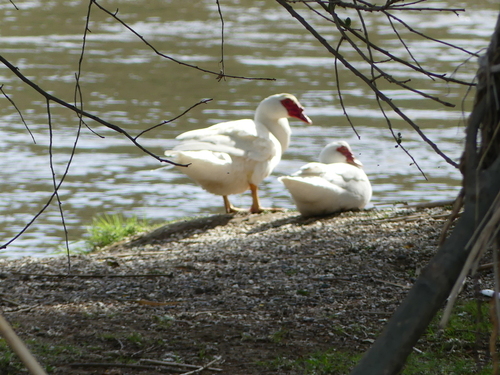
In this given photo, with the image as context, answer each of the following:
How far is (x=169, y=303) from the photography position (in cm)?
421

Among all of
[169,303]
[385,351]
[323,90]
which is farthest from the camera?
[323,90]

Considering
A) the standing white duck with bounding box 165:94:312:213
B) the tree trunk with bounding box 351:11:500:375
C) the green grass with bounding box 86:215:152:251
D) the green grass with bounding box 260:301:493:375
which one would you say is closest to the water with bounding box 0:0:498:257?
the green grass with bounding box 86:215:152:251

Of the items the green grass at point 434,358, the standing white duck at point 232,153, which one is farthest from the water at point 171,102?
the green grass at point 434,358

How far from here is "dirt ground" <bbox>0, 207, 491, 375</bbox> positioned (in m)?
3.44

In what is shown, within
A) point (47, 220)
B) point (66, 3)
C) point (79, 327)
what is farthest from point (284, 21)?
point (79, 327)

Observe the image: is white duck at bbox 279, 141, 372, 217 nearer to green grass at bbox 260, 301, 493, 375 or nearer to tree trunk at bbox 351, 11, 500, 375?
green grass at bbox 260, 301, 493, 375

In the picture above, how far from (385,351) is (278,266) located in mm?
3119

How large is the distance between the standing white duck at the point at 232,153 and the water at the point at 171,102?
121cm

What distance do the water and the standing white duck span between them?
1206 mm

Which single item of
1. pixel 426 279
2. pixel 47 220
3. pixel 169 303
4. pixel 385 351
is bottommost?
pixel 47 220

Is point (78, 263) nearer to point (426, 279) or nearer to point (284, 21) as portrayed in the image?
point (426, 279)

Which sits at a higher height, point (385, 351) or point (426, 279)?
point (426, 279)

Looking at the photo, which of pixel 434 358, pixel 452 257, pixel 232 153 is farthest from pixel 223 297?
pixel 232 153

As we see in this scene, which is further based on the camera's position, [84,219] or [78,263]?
[84,219]
